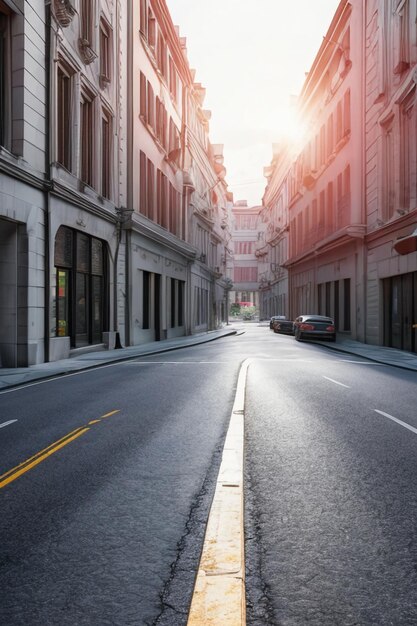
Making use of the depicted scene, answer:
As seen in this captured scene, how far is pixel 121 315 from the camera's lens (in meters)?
25.7

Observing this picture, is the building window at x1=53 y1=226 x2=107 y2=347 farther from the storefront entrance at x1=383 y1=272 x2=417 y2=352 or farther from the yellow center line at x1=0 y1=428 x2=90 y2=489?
the yellow center line at x1=0 y1=428 x2=90 y2=489

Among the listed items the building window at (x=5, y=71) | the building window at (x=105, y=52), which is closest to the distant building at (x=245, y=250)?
the building window at (x=105, y=52)

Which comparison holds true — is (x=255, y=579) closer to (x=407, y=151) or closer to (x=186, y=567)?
(x=186, y=567)

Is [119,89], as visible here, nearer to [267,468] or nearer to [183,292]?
[183,292]

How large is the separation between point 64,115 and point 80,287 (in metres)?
6.12

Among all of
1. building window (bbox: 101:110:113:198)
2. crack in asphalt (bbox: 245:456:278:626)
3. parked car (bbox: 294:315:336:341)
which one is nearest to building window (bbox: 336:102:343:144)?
parked car (bbox: 294:315:336:341)

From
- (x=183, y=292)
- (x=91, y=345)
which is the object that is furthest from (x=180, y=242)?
(x=91, y=345)

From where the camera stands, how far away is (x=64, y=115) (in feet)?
65.0

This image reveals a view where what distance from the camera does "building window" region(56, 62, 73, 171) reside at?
1936 centimetres

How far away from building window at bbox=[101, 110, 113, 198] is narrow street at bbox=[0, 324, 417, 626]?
1703cm

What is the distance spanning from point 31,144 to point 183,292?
23.7 m

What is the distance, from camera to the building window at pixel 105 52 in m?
23.5

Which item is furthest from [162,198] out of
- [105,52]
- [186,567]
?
[186,567]

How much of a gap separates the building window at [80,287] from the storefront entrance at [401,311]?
1268 centimetres
